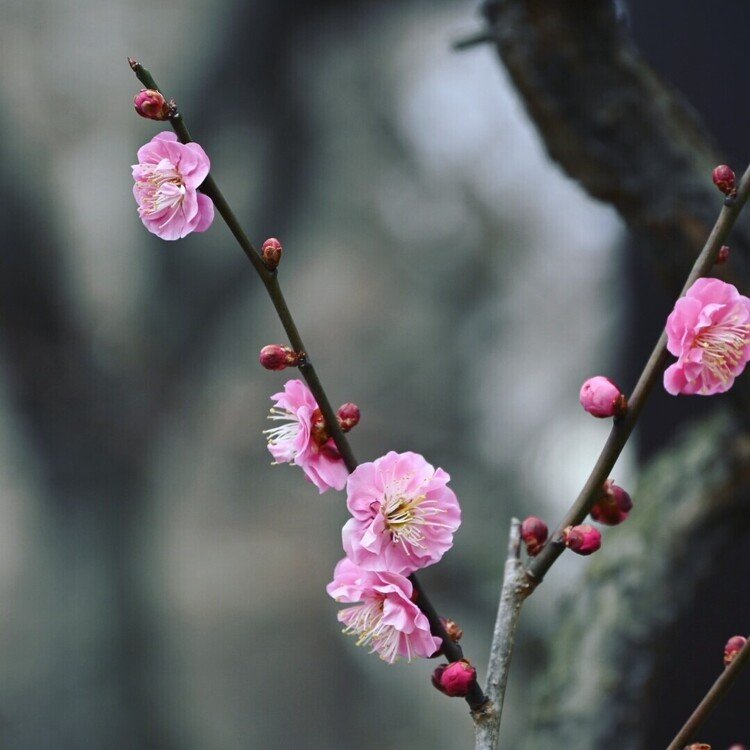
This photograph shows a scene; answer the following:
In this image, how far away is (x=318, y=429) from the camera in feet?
0.97

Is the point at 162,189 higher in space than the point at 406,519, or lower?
higher

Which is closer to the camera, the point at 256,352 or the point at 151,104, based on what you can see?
the point at 151,104

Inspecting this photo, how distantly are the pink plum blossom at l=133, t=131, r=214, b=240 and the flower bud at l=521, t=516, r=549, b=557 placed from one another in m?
0.16

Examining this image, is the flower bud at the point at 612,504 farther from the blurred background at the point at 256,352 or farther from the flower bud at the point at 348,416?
the blurred background at the point at 256,352

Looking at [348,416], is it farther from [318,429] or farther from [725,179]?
[725,179]

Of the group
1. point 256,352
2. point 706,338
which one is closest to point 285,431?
point 706,338

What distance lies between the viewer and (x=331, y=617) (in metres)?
1.60

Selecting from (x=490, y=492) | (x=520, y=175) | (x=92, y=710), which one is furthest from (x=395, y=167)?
(x=92, y=710)

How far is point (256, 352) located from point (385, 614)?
1.42 metres

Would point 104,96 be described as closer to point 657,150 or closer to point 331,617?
point 331,617

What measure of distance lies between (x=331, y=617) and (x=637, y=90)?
43.3 inches

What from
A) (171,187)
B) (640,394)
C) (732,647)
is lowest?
(732,647)

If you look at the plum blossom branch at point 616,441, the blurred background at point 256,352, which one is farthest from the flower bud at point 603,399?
the blurred background at point 256,352

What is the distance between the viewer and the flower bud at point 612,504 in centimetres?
32
